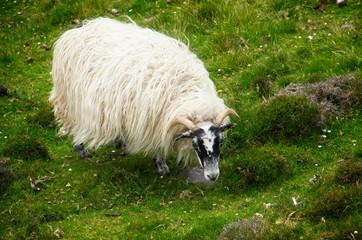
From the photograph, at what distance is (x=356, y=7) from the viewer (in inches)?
526

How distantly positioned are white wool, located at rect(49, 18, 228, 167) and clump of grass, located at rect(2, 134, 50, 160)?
23.9 inches

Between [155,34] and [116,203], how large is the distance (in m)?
2.70

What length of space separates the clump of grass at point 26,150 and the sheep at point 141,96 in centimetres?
61

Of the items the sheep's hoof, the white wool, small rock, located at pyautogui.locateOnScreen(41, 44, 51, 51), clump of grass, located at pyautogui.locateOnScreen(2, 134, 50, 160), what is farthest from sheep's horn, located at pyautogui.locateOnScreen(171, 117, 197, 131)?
small rock, located at pyautogui.locateOnScreen(41, 44, 51, 51)

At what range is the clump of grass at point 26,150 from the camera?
11.2 metres

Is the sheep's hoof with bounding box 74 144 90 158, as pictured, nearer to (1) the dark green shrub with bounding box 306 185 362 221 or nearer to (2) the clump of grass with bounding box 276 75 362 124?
(2) the clump of grass with bounding box 276 75 362 124

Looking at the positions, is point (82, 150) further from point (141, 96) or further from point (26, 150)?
point (141, 96)

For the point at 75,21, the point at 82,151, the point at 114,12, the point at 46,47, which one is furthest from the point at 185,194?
the point at 75,21

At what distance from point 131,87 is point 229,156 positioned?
1.81m

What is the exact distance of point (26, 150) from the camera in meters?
11.2

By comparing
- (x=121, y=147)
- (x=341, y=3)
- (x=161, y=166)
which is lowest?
(x=121, y=147)

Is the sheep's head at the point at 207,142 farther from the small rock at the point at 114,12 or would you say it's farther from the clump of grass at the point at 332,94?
the small rock at the point at 114,12

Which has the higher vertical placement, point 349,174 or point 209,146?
point 349,174

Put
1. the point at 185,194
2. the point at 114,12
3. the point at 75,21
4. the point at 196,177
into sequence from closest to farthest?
1. the point at 185,194
2. the point at 196,177
3. the point at 114,12
4. the point at 75,21
